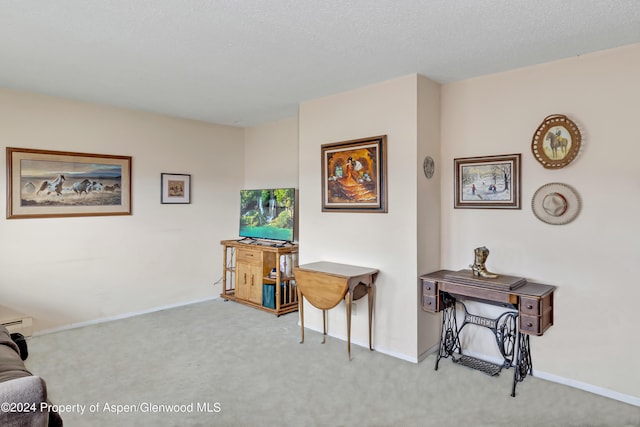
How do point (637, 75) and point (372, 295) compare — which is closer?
point (637, 75)

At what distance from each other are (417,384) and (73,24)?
3.13 m

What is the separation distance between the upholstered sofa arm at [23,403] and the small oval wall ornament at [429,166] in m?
2.72

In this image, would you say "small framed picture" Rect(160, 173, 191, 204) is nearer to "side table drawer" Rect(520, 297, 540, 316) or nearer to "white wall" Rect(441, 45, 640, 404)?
"white wall" Rect(441, 45, 640, 404)

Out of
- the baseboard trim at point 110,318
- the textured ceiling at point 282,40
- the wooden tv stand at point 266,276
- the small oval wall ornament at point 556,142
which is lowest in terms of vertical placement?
the baseboard trim at point 110,318

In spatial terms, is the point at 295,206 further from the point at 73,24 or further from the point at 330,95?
the point at 73,24

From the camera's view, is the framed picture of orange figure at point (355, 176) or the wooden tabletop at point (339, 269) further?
the framed picture of orange figure at point (355, 176)

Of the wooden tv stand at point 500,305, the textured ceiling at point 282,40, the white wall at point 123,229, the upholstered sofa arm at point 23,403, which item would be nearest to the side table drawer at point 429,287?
the wooden tv stand at point 500,305

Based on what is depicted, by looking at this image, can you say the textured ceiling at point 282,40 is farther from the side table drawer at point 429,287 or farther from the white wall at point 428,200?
the side table drawer at point 429,287

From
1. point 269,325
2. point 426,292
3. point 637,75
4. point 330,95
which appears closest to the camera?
point 637,75

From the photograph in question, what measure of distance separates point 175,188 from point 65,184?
45.0 inches

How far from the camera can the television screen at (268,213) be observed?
4434 millimetres

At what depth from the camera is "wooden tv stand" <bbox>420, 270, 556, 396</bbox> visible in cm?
249

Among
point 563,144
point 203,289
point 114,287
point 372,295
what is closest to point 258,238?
point 203,289

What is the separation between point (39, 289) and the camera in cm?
370
